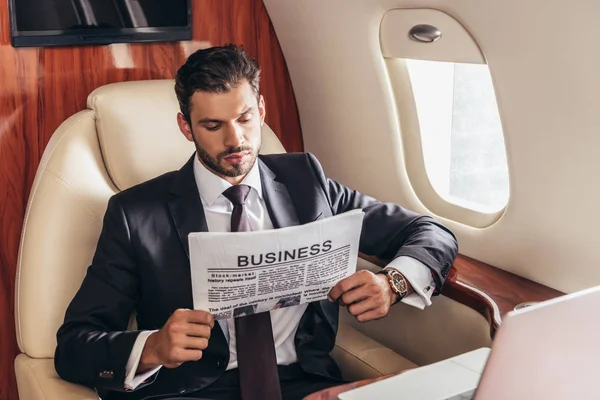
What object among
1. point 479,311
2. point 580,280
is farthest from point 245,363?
point 580,280

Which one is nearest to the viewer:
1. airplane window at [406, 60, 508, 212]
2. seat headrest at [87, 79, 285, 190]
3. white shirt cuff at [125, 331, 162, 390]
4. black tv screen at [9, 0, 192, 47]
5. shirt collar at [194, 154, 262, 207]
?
white shirt cuff at [125, 331, 162, 390]

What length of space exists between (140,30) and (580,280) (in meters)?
1.42

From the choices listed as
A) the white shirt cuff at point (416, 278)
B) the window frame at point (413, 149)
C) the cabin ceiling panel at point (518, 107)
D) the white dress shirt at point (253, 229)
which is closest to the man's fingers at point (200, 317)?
the white dress shirt at point (253, 229)

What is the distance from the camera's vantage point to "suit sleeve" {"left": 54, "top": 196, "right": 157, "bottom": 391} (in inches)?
64.6

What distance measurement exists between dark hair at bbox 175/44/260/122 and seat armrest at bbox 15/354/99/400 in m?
0.66

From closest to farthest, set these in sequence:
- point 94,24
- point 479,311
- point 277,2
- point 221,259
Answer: point 221,259 → point 479,311 → point 94,24 → point 277,2

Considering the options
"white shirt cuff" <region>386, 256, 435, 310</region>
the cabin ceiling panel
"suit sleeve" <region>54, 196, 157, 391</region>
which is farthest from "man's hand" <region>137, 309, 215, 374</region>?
the cabin ceiling panel

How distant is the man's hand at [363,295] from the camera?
5.47 ft

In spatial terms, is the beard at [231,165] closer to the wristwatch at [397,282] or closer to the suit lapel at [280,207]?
the suit lapel at [280,207]

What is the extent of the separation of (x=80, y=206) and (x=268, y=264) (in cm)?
63

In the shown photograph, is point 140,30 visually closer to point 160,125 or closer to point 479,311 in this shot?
point 160,125

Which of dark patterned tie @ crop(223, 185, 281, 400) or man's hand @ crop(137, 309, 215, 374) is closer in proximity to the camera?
man's hand @ crop(137, 309, 215, 374)

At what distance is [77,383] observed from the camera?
5.58ft

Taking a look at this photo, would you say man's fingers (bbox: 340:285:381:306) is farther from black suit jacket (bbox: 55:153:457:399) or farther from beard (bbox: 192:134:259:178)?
beard (bbox: 192:134:259:178)
